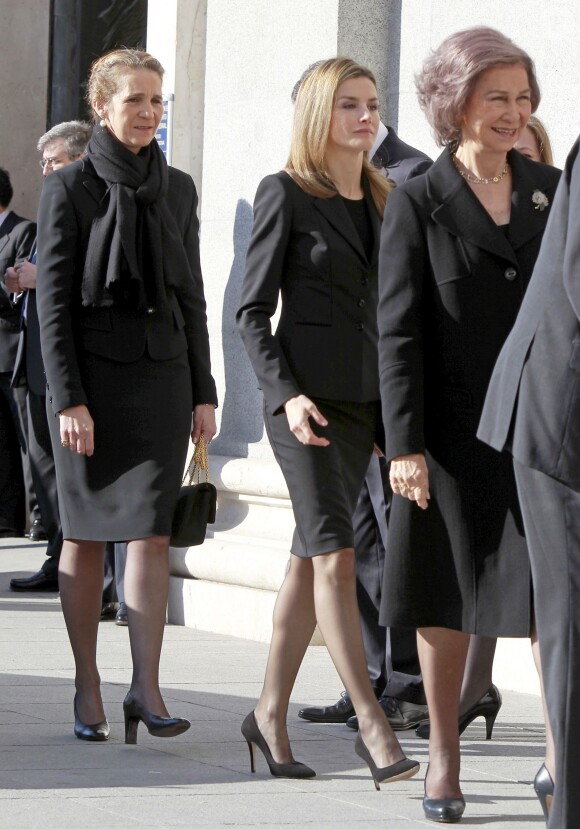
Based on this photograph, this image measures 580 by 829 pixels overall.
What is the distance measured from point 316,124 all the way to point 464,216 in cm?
73

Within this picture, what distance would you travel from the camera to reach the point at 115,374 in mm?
5363

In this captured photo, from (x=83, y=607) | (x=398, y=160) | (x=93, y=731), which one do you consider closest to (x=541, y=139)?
(x=398, y=160)

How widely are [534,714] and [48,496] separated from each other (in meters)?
3.94

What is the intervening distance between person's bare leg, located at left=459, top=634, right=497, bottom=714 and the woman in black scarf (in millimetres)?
899

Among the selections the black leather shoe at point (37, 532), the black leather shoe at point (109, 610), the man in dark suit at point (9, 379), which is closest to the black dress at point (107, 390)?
the black leather shoe at point (109, 610)

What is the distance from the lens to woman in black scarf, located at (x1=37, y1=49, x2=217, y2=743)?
5289 millimetres

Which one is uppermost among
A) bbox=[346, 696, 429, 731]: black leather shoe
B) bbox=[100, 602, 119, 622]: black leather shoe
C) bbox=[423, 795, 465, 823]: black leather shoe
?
bbox=[423, 795, 465, 823]: black leather shoe

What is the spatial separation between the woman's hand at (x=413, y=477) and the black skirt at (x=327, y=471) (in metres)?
0.38

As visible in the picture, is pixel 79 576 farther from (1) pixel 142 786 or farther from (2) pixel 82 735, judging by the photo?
(1) pixel 142 786

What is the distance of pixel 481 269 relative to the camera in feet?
14.5

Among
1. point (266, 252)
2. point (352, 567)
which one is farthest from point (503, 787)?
point (266, 252)

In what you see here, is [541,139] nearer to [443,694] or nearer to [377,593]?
[377,593]

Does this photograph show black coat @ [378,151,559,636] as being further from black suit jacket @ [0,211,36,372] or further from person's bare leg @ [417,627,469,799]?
black suit jacket @ [0,211,36,372]

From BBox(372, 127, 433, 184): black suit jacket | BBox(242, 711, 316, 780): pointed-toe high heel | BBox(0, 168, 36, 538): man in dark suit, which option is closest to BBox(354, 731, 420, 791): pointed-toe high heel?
BBox(242, 711, 316, 780): pointed-toe high heel
